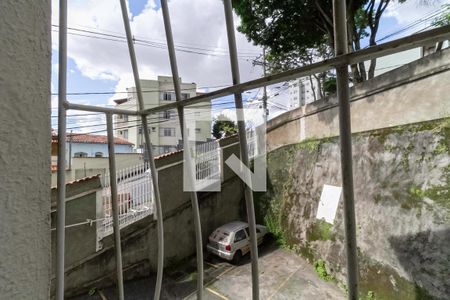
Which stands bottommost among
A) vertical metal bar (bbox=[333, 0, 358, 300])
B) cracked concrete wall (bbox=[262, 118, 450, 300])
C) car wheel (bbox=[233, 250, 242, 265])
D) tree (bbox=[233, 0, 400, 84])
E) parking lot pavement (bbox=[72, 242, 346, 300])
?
parking lot pavement (bbox=[72, 242, 346, 300])

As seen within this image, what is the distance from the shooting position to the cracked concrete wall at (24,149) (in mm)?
419

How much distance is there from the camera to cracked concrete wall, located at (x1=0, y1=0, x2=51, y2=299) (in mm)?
419

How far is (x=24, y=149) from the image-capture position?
45 cm

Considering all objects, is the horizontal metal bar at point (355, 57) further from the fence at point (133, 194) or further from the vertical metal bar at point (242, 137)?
the fence at point (133, 194)

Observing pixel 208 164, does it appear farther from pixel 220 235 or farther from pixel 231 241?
pixel 231 241

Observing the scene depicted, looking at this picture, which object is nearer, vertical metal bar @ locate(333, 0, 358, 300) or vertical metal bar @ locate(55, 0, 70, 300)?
vertical metal bar @ locate(333, 0, 358, 300)

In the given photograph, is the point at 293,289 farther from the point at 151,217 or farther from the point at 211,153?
the point at 211,153

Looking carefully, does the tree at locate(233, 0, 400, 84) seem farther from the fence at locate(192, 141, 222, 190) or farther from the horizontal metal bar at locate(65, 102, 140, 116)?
the horizontal metal bar at locate(65, 102, 140, 116)

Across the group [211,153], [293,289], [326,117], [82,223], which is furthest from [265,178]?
[82,223]

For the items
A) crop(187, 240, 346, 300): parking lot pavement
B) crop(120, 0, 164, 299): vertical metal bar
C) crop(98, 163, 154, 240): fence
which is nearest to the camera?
crop(120, 0, 164, 299): vertical metal bar

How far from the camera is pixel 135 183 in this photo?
20.7ft

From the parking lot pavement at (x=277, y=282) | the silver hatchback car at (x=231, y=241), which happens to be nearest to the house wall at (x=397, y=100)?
the silver hatchback car at (x=231, y=241)

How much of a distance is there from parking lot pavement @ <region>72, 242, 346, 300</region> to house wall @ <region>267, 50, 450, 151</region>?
3.07m

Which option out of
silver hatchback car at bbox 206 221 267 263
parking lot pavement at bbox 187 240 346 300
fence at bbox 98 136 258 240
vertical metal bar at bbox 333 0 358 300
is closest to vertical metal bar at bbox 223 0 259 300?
vertical metal bar at bbox 333 0 358 300
